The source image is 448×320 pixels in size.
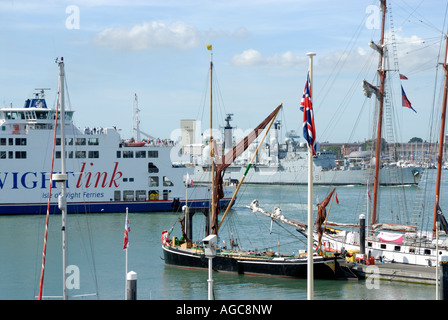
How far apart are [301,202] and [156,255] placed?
124 feet

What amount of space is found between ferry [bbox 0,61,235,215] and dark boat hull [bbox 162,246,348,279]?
21.4 metres

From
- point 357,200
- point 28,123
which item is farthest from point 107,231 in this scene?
point 357,200

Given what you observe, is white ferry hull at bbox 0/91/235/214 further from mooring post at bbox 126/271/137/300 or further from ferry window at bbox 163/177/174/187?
mooring post at bbox 126/271/137/300

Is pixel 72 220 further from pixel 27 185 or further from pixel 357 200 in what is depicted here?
pixel 357 200

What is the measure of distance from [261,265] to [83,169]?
94.8 feet

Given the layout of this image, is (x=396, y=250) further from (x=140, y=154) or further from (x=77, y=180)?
(x=77, y=180)

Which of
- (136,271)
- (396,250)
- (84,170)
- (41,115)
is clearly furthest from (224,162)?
(41,115)

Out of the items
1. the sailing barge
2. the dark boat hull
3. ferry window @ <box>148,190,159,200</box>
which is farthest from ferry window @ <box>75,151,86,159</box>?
the dark boat hull

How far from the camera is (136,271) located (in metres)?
30.3

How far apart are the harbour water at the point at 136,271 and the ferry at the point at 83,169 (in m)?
4.13

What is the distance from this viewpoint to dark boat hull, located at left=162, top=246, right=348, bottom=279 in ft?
91.7

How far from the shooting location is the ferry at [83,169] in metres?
53.4

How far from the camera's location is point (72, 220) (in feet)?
165

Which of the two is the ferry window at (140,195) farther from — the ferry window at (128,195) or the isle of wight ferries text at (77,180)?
Answer: the isle of wight ferries text at (77,180)
